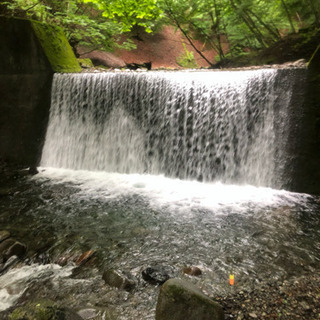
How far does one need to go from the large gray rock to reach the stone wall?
667cm

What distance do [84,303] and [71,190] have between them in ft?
11.1

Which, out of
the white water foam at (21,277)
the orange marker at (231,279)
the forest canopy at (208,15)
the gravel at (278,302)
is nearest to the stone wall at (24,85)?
the forest canopy at (208,15)

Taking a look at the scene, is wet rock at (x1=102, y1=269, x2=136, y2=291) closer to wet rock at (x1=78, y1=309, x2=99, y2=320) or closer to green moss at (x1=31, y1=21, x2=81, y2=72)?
wet rock at (x1=78, y1=309, x2=99, y2=320)

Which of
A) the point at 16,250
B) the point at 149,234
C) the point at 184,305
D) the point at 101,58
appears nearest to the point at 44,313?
the point at 184,305

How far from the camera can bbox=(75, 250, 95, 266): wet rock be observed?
10.2 feet

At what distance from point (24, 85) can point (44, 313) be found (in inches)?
285

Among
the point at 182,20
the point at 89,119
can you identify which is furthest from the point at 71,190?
the point at 182,20

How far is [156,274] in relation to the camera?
277 cm

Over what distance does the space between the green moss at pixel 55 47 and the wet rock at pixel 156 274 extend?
6.84 metres

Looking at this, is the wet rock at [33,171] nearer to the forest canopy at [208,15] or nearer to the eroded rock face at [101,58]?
the forest canopy at [208,15]

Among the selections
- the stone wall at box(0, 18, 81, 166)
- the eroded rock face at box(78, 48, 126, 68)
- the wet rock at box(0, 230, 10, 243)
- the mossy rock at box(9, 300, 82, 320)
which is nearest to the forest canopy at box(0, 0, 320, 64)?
the stone wall at box(0, 18, 81, 166)

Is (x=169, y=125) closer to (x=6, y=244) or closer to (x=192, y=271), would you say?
(x=192, y=271)

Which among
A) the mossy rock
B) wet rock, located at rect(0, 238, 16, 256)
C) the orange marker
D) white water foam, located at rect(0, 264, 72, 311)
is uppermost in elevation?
the orange marker

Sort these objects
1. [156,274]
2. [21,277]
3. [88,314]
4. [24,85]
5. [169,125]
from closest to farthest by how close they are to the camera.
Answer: [88,314] < [156,274] < [21,277] < [169,125] < [24,85]
